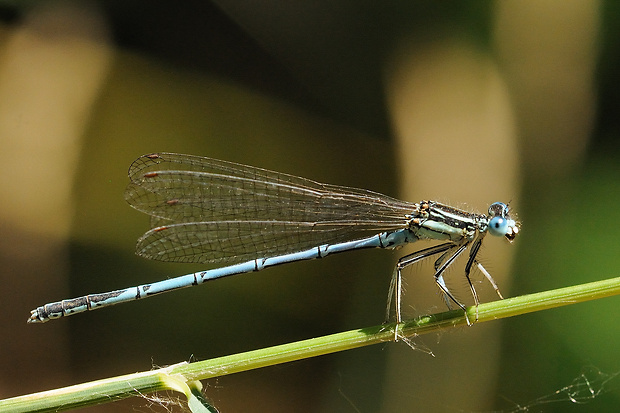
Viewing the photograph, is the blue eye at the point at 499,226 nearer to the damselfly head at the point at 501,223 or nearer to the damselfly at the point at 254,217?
the damselfly head at the point at 501,223

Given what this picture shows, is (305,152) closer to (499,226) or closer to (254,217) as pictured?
(254,217)

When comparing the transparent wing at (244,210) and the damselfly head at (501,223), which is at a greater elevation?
the transparent wing at (244,210)

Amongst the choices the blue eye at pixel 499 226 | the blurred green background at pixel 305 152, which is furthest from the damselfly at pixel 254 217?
the blurred green background at pixel 305 152

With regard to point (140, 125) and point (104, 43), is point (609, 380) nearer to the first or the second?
point (140, 125)

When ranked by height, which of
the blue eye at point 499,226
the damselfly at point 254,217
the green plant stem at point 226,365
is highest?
the damselfly at point 254,217

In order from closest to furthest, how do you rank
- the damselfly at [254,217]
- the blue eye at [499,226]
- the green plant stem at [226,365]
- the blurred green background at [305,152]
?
the green plant stem at [226,365], the blue eye at [499,226], the damselfly at [254,217], the blurred green background at [305,152]

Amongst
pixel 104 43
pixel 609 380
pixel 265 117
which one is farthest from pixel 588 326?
pixel 104 43
